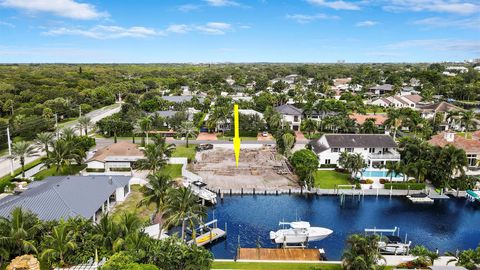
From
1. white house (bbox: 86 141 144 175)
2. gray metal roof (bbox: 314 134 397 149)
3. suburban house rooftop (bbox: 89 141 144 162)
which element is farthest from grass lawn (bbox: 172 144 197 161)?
gray metal roof (bbox: 314 134 397 149)

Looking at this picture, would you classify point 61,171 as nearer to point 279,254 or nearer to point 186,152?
point 186,152

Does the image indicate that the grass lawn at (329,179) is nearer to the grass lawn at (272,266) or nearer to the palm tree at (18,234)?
the grass lawn at (272,266)

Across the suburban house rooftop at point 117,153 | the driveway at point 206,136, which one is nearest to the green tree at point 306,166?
the suburban house rooftop at point 117,153

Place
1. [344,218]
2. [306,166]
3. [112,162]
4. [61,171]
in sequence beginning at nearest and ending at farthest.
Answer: [344,218]
[306,166]
[61,171]
[112,162]

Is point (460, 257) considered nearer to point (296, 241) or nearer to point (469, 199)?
point (296, 241)

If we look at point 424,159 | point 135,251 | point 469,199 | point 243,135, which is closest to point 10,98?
point 243,135

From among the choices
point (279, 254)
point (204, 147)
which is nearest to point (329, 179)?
point (279, 254)

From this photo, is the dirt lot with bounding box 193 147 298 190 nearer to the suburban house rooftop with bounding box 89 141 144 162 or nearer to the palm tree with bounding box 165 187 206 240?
the suburban house rooftop with bounding box 89 141 144 162
